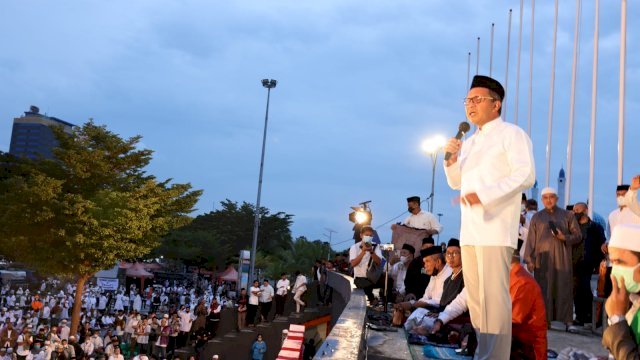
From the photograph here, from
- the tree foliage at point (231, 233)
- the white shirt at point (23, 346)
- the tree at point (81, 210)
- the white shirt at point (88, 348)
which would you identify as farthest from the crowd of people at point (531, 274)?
the tree foliage at point (231, 233)

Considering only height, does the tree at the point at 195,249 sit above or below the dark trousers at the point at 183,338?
above

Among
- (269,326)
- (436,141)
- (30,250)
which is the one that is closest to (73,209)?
(30,250)

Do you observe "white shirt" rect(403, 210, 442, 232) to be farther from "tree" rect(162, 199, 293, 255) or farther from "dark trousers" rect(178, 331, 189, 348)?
"tree" rect(162, 199, 293, 255)

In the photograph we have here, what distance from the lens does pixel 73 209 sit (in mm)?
29234

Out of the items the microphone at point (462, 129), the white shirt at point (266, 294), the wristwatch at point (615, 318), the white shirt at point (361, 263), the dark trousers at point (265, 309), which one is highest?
the microphone at point (462, 129)

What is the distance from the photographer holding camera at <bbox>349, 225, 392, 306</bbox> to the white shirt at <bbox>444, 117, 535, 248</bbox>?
21.2ft

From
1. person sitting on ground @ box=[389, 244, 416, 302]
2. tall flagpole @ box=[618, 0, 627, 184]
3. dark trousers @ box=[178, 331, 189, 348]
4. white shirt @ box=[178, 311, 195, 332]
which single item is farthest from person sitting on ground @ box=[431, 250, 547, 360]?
dark trousers @ box=[178, 331, 189, 348]

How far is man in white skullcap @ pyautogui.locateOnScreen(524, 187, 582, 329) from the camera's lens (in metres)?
8.48

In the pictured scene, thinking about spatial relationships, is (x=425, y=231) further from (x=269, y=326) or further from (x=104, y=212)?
(x=104, y=212)

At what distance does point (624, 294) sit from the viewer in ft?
10.5

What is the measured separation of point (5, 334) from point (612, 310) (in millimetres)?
25554

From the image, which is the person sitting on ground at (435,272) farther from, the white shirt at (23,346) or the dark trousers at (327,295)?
the white shirt at (23,346)

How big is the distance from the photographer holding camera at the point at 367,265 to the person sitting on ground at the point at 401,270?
40 cm

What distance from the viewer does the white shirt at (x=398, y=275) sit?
12.1 metres
